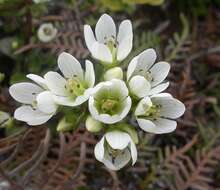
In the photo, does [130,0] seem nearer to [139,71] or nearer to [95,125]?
[139,71]

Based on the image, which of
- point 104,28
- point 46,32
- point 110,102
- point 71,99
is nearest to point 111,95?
point 110,102

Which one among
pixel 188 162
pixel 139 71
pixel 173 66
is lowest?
pixel 188 162

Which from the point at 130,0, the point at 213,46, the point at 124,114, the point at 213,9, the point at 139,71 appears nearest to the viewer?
the point at 124,114

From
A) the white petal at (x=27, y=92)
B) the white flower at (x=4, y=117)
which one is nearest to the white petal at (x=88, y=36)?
the white petal at (x=27, y=92)

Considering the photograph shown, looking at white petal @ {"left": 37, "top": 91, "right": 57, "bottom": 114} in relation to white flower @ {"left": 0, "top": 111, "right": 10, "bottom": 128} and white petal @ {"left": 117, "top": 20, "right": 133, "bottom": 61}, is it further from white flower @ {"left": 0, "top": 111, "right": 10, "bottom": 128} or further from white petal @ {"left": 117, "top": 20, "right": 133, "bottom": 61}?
white flower @ {"left": 0, "top": 111, "right": 10, "bottom": 128}

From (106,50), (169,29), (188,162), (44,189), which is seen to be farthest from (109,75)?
(169,29)

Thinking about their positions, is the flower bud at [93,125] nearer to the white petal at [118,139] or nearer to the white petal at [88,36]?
the white petal at [118,139]

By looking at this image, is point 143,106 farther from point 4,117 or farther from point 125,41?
point 4,117
